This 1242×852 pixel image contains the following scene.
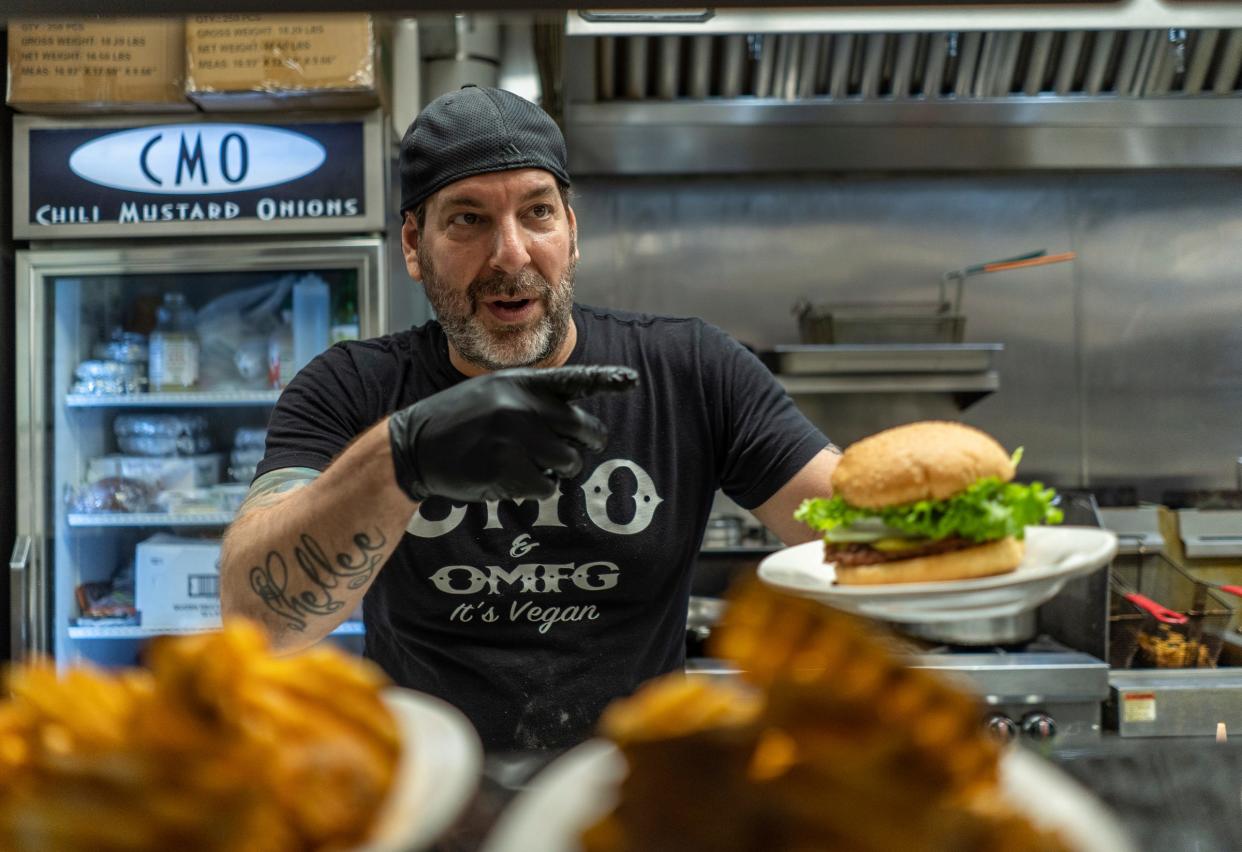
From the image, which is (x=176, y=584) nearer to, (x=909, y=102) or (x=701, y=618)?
(x=701, y=618)

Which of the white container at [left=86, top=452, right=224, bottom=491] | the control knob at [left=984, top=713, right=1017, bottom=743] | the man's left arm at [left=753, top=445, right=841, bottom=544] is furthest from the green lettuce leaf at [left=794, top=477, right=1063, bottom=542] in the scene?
the white container at [left=86, top=452, right=224, bottom=491]

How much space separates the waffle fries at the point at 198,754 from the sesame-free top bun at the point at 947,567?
2.25ft

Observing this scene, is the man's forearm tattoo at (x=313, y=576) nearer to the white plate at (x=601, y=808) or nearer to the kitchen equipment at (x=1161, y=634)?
the white plate at (x=601, y=808)

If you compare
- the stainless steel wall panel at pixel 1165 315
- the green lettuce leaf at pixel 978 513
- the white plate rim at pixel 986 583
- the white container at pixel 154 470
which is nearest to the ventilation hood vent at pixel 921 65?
the stainless steel wall panel at pixel 1165 315

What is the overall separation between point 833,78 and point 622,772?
355 centimetres

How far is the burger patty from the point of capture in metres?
1.21

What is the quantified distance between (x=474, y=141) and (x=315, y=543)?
0.75 metres

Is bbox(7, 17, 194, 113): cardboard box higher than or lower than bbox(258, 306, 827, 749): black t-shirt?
higher

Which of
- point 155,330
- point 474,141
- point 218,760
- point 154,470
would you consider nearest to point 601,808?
point 218,760

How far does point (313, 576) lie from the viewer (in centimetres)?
153

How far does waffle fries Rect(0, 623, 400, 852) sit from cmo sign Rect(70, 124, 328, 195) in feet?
9.48

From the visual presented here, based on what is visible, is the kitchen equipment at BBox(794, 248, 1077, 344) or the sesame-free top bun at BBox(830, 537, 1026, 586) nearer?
the sesame-free top bun at BBox(830, 537, 1026, 586)

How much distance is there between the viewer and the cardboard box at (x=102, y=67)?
3.20 metres

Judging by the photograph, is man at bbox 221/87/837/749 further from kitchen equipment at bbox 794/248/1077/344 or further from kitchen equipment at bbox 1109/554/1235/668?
kitchen equipment at bbox 794/248/1077/344
